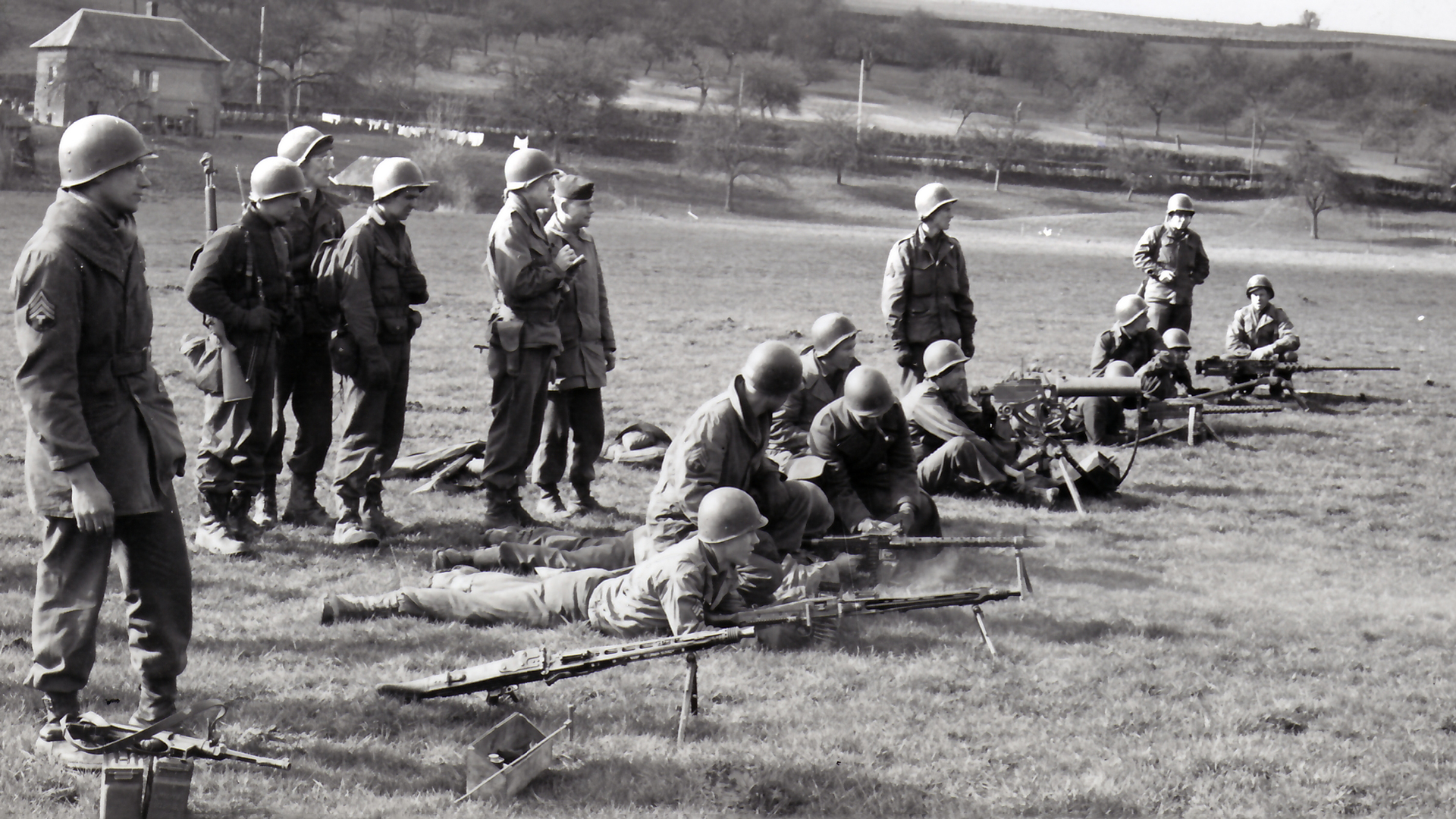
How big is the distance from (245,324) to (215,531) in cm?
132

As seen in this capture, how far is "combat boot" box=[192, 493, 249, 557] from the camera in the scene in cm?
846

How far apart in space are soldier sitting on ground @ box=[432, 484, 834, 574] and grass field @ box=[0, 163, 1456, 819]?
0.51 metres

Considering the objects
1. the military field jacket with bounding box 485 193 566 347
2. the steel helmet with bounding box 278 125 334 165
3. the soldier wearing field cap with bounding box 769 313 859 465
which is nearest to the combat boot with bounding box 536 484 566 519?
the military field jacket with bounding box 485 193 566 347

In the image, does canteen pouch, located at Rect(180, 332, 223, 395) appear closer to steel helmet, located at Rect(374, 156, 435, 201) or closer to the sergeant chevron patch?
steel helmet, located at Rect(374, 156, 435, 201)

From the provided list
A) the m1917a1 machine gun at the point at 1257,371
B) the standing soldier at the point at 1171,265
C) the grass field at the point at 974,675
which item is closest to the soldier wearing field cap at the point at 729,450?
the grass field at the point at 974,675

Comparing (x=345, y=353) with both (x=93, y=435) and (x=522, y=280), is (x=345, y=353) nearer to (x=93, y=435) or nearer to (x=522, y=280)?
(x=522, y=280)

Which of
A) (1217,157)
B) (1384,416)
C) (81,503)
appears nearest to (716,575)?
(81,503)

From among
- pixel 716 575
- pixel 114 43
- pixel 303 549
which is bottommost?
pixel 303 549

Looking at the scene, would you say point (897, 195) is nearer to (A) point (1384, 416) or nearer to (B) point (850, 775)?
(A) point (1384, 416)

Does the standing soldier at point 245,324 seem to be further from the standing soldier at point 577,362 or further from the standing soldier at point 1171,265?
the standing soldier at point 1171,265

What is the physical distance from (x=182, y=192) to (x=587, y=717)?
49.7 meters

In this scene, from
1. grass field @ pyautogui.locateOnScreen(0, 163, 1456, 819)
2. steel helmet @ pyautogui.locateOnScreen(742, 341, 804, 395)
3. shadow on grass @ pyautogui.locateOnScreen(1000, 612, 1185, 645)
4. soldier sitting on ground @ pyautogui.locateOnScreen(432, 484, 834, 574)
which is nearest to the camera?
→ grass field @ pyautogui.locateOnScreen(0, 163, 1456, 819)

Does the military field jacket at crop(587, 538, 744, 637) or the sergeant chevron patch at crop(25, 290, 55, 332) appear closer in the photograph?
the sergeant chevron patch at crop(25, 290, 55, 332)

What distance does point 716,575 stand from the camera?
22.7ft
